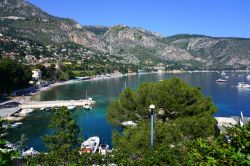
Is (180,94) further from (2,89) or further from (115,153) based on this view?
(2,89)

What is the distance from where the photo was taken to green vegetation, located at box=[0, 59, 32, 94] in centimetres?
6581

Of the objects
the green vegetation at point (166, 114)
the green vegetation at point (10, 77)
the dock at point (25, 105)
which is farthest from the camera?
the green vegetation at point (10, 77)

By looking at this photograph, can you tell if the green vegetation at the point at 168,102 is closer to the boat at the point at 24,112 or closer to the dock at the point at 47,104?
the boat at the point at 24,112

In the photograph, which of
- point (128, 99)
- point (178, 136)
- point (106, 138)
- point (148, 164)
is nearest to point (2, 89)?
point (106, 138)

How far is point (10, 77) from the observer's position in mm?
67938

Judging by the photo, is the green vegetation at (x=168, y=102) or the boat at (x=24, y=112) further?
the boat at (x=24, y=112)

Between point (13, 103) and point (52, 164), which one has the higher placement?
point (52, 164)

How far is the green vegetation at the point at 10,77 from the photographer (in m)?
65.8

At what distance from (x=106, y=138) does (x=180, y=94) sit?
1641cm

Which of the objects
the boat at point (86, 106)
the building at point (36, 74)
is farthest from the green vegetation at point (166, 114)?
the building at point (36, 74)

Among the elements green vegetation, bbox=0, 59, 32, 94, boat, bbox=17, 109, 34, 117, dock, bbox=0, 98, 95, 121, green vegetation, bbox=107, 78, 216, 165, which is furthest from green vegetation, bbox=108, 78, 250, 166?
green vegetation, bbox=0, 59, 32, 94

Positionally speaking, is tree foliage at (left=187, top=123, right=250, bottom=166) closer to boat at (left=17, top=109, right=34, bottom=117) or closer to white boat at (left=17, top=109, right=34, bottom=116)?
boat at (left=17, top=109, right=34, bottom=117)

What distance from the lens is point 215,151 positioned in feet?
21.3

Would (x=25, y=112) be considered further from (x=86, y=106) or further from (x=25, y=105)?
(x=86, y=106)
